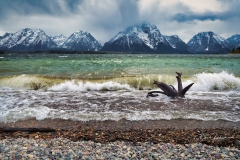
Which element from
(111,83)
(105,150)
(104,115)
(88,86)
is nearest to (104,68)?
(111,83)

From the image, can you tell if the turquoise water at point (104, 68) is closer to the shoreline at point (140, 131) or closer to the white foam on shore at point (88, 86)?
the white foam on shore at point (88, 86)

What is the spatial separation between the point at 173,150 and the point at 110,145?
5.69ft

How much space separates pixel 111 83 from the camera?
682 inches

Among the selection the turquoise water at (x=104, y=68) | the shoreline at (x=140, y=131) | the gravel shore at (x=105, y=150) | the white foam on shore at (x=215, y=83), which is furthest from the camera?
the turquoise water at (x=104, y=68)

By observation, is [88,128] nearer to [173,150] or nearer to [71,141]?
[71,141]

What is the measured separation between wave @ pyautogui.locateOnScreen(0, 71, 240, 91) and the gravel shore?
1077 centimetres

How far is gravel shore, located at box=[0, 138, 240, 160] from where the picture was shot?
15.4ft

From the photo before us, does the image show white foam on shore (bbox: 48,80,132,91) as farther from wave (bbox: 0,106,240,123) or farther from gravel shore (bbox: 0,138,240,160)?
gravel shore (bbox: 0,138,240,160)

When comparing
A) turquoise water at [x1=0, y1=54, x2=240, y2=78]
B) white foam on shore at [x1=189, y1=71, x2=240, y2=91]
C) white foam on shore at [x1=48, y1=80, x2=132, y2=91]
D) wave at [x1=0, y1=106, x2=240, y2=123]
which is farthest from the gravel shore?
turquoise water at [x1=0, y1=54, x2=240, y2=78]

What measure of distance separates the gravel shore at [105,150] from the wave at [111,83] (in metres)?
10.8

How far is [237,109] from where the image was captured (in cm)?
927

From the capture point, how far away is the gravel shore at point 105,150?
470 centimetres

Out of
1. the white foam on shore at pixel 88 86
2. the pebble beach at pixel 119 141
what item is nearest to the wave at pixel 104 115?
the pebble beach at pixel 119 141

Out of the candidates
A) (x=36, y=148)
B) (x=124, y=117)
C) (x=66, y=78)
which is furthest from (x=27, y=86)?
(x=36, y=148)
